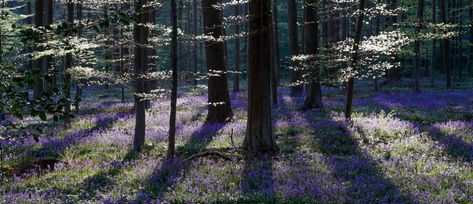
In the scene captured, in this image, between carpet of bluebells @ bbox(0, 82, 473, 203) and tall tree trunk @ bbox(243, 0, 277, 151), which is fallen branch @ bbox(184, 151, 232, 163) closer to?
carpet of bluebells @ bbox(0, 82, 473, 203)

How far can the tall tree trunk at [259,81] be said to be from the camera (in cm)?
1145

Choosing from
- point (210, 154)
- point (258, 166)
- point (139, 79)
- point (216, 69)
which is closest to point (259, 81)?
point (210, 154)

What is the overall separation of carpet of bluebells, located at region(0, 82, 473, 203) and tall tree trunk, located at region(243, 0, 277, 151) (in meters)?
0.53

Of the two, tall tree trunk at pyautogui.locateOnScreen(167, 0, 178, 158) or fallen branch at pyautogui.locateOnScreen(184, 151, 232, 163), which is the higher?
tall tree trunk at pyautogui.locateOnScreen(167, 0, 178, 158)

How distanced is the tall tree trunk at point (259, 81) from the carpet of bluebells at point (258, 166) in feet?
1.74

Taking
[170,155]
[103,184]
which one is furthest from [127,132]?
[103,184]

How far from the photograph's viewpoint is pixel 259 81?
11492mm

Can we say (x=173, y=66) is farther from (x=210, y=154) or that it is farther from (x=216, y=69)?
(x=216, y=69)

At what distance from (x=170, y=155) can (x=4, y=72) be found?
7.37 m

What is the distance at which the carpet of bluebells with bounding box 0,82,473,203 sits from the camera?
783cm

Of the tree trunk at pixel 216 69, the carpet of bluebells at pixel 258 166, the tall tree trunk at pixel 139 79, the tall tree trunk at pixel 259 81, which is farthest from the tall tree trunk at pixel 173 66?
the tree trunk at pixel 216 69

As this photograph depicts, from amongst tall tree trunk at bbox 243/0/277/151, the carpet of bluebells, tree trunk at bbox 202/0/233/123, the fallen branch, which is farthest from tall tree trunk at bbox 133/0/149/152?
tree trunk at bbox 202/0/233/123

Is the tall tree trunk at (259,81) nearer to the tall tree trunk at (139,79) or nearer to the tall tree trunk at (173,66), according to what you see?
the tall tree trunk at (173,66)

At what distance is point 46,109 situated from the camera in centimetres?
337
